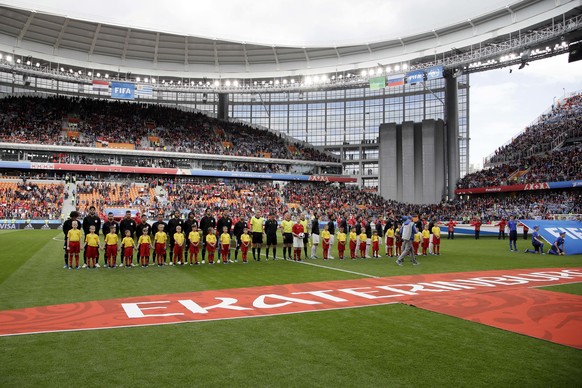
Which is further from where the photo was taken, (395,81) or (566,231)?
(395,81)

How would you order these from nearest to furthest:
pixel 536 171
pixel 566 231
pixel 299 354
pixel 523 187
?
pixel 299 354 → pixel 566 231 → pixel 523 187 → pixel 536 171

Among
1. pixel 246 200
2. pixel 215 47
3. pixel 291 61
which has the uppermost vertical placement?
pixel 215 47

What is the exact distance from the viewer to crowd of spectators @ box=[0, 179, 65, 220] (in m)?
39.6

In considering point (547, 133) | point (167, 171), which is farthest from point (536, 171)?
point (167, 171)

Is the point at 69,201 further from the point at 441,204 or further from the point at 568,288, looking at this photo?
the point at 568,288

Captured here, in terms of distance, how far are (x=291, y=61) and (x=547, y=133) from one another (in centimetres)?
3208

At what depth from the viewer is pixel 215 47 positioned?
166ft

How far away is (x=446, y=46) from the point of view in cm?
4403

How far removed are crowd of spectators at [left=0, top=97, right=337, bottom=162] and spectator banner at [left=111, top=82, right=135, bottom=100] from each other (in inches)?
342

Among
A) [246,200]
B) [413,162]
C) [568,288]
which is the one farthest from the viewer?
[413,162]

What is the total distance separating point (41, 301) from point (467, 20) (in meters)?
43.1

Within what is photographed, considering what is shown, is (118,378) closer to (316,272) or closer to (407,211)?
(316,272)

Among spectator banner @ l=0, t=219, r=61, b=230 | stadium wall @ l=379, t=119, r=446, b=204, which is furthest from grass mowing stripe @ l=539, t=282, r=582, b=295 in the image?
stadium wall @ l=379, t=119, r=446, b=204

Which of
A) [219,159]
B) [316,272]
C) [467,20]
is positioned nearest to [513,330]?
[316,272]
